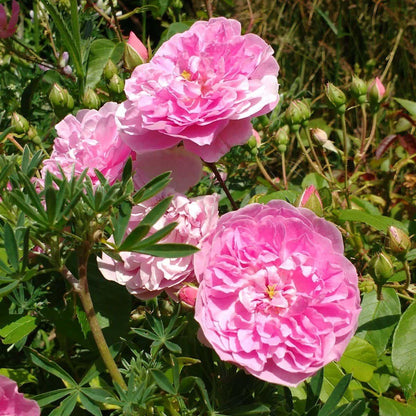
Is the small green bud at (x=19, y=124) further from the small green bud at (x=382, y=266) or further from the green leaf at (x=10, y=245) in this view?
the small green bud at (x=382, y=266)

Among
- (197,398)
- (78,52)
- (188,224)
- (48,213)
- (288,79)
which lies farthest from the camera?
(288,79)

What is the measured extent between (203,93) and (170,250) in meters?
0.20

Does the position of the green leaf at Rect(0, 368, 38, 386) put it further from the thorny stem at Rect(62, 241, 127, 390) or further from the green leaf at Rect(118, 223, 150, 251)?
the green leaf at Rect(118, 223, 150, 251)

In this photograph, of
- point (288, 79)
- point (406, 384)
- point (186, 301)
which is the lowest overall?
point (288, 79)

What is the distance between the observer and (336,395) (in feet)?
2.00

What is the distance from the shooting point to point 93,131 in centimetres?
69

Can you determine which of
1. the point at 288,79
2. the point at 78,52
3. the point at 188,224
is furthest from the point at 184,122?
the point at 288,79

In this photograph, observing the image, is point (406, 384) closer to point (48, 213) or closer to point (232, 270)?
point (232, 270)

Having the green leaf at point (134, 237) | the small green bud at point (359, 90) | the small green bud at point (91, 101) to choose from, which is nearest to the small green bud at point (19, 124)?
the small green bud at point (91, 101)

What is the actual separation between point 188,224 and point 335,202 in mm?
469

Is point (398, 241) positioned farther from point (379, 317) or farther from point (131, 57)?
point (131, 57)

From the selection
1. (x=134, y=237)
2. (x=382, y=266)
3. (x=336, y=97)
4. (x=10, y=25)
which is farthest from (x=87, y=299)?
(x=10, y=25)

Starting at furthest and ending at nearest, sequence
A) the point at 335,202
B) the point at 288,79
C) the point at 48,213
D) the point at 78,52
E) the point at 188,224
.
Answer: the point at 288,79 < the point at 335,202 < the point at 78,52 < the point at 188,224 < the point at 48,213

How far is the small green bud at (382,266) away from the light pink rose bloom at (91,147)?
1.07 feet
